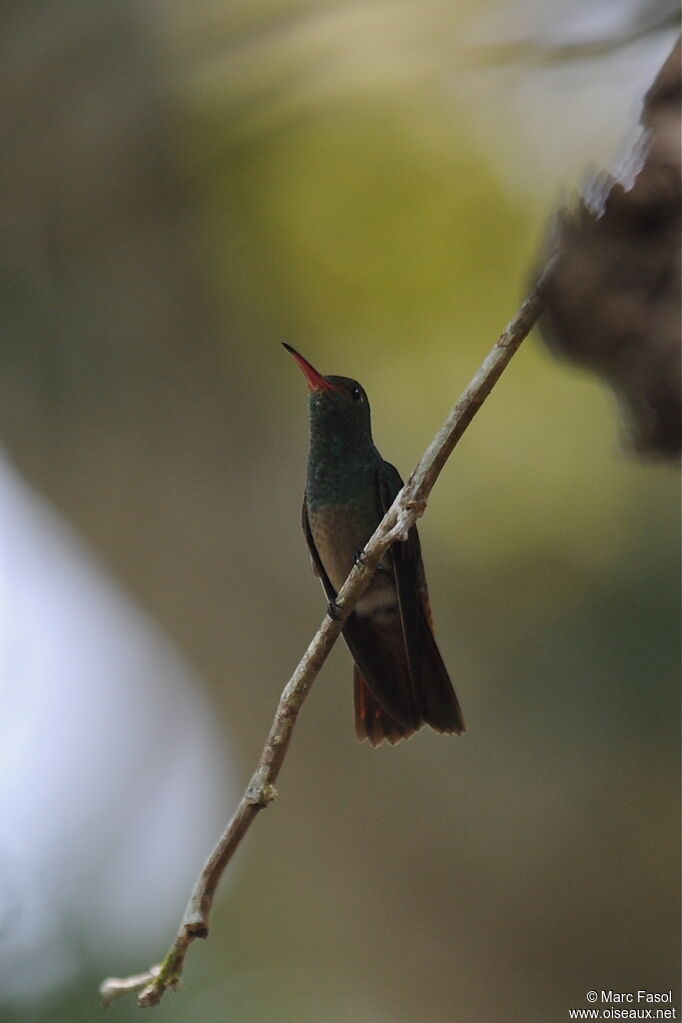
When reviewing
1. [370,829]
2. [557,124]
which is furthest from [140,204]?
[370,829]

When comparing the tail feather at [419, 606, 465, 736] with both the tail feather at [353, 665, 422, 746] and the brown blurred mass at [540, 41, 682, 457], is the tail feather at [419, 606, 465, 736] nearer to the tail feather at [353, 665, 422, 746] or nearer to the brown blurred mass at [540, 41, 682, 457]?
the tail feather at [353, 665, 422, 746]

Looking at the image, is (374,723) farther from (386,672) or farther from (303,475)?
(303,475)

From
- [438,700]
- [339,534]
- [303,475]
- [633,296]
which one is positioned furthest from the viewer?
[303,475]

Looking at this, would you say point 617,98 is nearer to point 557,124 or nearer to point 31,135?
point 557,124

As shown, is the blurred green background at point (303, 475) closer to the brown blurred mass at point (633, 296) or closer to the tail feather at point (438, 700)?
the tail feather at point (438, 700)

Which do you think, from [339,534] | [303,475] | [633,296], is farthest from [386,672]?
[633,296]

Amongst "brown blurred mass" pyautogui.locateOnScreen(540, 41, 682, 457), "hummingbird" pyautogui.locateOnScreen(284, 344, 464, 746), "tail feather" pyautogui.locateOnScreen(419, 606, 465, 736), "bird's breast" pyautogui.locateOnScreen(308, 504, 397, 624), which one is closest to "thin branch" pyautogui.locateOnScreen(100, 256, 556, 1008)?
"brown blurred mass" pyautogui.locateOnScreen(540, 41, 682, 457)
